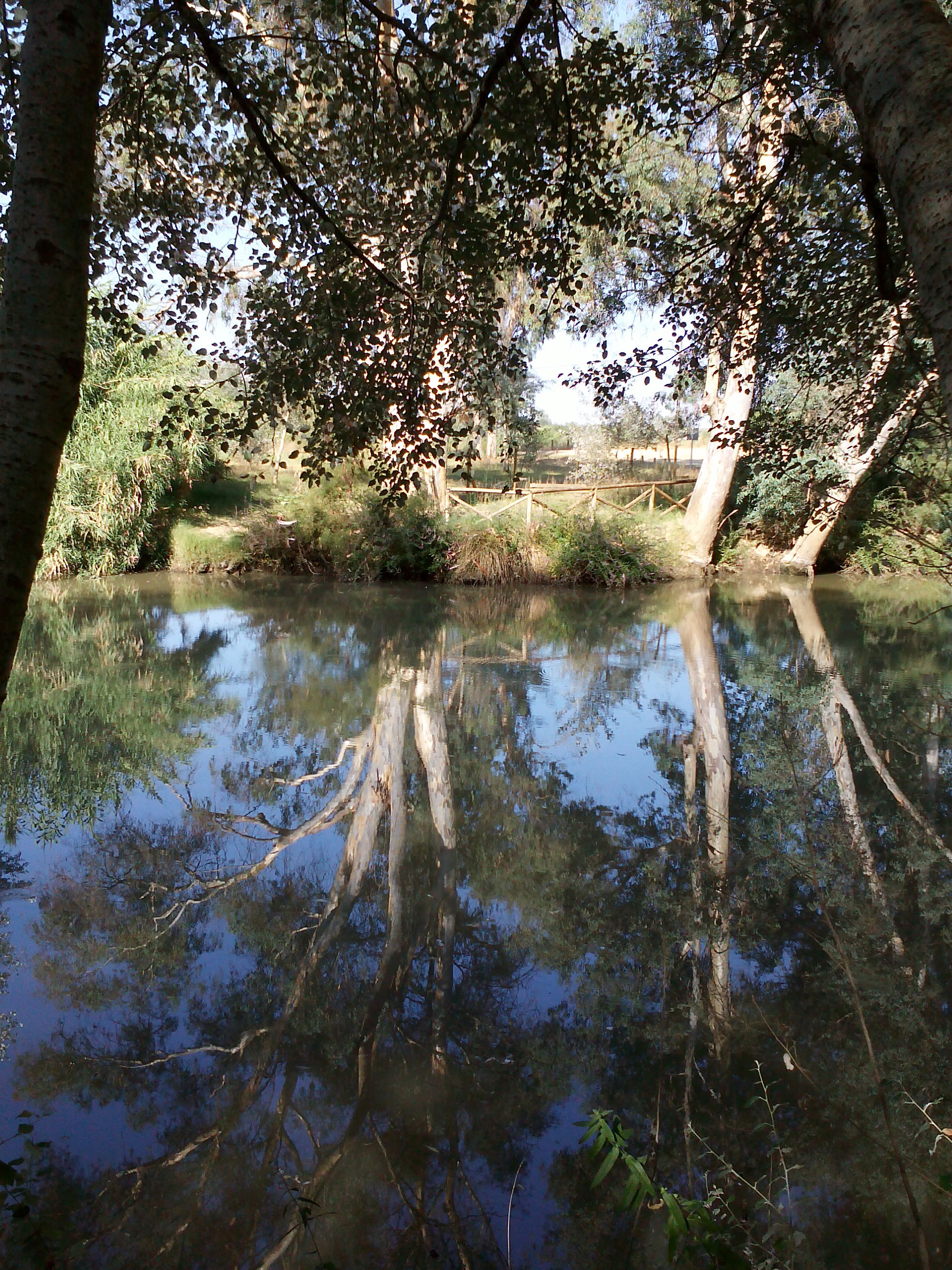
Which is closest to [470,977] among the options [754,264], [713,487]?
[754,264]

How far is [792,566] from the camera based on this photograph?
16906 millimetres

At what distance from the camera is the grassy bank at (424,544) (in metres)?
15.0

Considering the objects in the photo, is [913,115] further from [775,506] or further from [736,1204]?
[775,506]

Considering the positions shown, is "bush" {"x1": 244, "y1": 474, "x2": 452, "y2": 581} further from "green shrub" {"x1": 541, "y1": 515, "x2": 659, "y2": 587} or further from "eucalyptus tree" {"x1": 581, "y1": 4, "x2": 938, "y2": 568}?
"eucalyptus tree" {"x1": 581, "y1": 4, "x2": 938, "y2": 568}

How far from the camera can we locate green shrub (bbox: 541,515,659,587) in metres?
14.9

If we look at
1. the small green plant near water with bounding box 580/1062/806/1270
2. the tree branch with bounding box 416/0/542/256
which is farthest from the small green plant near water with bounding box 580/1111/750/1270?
the tree branch with bounding box 416/0/542/256

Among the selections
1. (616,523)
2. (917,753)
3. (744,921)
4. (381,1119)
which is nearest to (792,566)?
(616,523)

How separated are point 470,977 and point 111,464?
14.2 metres

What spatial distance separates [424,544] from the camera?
606 inches

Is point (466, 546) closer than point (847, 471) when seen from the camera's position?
No

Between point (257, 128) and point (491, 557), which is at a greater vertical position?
point (257, 128)

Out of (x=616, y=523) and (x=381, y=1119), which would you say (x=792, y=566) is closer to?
(x=616, y=523)

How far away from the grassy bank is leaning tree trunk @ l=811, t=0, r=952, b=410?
12914mm

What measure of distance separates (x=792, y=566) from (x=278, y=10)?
13.3 meters
